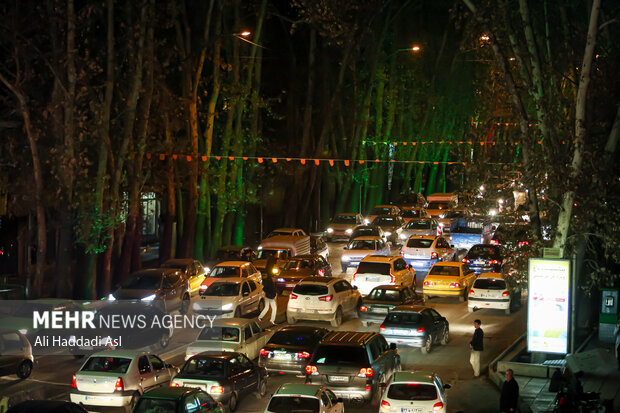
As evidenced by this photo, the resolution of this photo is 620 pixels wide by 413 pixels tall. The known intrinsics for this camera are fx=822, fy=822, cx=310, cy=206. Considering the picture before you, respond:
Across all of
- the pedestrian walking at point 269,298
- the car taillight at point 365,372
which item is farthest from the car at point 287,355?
the pedestrian walking at point 269,298

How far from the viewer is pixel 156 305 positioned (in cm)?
2583

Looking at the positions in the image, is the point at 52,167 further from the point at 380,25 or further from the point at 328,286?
the point at 380,25

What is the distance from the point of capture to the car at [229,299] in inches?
1048

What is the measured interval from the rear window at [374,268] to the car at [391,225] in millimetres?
14333

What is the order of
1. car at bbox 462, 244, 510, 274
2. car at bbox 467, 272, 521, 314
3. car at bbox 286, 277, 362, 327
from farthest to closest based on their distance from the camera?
Result: car at bbox 462, 244, 510, 274, car at bbox 467, 272, 521, 314, car at bbox 286, 277, 362, 327

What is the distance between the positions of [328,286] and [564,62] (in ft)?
33.6

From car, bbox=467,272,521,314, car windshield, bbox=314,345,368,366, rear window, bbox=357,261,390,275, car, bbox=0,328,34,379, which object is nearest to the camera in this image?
car windshield, bbox=314,345,368,366

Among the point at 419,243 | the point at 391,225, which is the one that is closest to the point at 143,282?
the point at 419,243

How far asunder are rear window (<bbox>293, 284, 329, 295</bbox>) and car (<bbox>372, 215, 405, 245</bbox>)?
62.8 ft

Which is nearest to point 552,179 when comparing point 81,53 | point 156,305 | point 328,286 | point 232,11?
point 328,286

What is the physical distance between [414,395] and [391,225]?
101 feet

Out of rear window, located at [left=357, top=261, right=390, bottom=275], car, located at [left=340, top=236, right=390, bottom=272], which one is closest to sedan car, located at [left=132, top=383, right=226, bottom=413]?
rear window, located at [left=357, top=261, right=390, bottom=275]

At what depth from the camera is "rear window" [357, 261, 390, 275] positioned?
1225 inches

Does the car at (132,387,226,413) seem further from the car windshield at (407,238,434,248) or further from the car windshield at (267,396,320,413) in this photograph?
the car windshield at (407,238,434,248)
